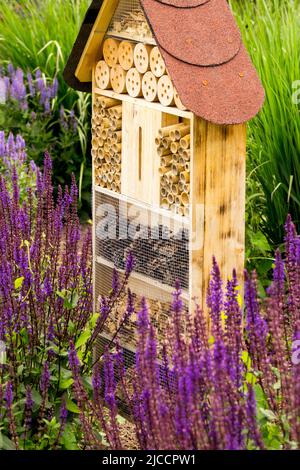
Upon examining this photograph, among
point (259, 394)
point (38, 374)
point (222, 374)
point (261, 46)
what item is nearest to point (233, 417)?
point (222, 374)

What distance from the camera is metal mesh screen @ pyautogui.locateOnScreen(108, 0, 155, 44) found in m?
3.90

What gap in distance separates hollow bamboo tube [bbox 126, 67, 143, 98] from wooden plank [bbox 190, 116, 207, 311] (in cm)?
45

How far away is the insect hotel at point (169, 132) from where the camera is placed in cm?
366

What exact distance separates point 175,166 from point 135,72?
480 mm

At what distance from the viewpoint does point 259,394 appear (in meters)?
3.26

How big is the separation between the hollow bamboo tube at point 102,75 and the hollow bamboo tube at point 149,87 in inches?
12.7

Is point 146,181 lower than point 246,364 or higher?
higher

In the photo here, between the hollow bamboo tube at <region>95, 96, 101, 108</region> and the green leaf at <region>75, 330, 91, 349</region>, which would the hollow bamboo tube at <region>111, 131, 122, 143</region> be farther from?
the green leaf at <region>75, 330, 91, 349</region>

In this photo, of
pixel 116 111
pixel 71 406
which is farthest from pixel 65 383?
pixel 116 111

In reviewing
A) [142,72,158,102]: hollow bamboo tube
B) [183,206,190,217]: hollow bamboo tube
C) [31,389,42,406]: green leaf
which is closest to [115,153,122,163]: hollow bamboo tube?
[142,72,158,102]: hollow bamboo tube

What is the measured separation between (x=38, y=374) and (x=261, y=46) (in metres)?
2.54

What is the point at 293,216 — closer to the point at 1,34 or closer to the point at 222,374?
the point at 222,374

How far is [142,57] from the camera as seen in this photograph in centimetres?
392

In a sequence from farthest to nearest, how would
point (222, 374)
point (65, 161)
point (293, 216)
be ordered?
point (65, 161) < point (293, 216) < point (222, 374)
